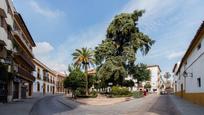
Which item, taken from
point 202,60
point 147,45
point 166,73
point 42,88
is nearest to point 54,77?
point 42,88

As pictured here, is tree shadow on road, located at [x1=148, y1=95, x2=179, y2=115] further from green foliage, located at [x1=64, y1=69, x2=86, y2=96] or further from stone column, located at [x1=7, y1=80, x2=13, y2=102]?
green foliage, located at [x1=64, y1=69, x2=86, y2=96]

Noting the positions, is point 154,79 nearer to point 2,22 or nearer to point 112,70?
point 112,70

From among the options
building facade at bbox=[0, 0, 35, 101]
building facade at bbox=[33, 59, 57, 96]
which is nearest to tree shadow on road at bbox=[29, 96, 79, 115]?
building facade at bbox=[0, 0, 35, 101]

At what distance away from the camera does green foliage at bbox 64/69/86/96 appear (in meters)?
63.7

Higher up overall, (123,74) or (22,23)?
(22,23)

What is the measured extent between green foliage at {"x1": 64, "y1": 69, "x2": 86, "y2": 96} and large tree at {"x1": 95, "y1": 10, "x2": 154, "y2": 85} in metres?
4.95

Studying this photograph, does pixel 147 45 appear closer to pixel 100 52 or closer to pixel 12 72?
pixel 100 52

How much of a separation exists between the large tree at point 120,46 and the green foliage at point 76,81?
4949mm

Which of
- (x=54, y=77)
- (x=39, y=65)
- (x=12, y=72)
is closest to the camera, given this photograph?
(x=12, y=72)

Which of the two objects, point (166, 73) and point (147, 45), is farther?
point (166, 73)

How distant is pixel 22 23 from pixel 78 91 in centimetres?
1920

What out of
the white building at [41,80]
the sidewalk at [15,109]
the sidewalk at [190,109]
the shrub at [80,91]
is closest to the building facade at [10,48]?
the sidewalk at [15,109]

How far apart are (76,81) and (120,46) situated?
1072cm

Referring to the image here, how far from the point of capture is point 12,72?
1597 inches
